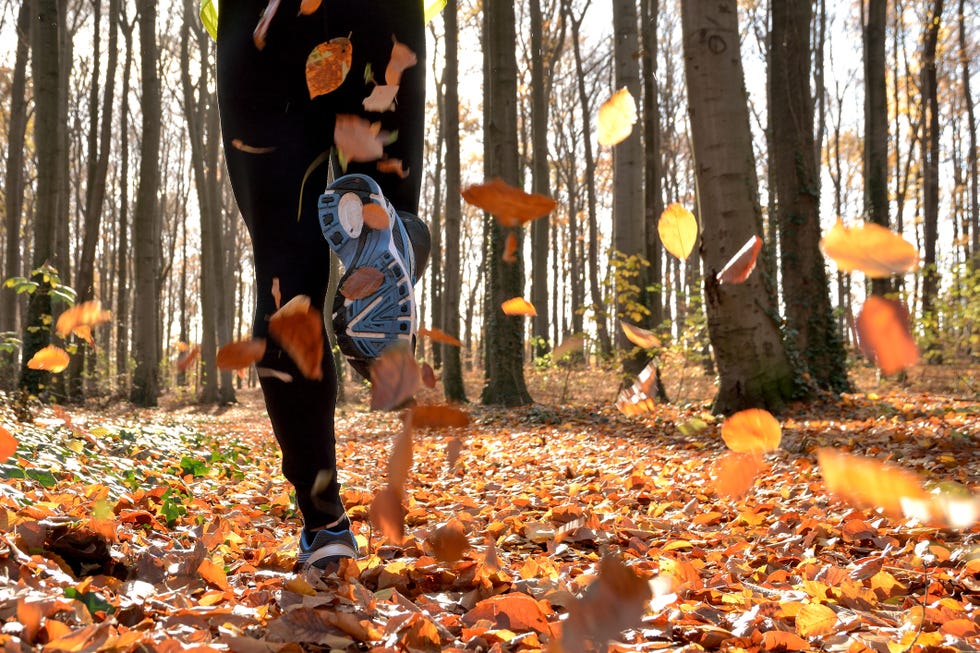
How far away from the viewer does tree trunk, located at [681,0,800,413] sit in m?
4.97

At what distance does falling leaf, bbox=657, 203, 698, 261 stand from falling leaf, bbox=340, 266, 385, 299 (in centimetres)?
101

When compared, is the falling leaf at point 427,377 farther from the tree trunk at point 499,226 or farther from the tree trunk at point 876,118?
the tree trunk at point 876,118

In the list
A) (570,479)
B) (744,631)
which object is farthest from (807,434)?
(744,631)

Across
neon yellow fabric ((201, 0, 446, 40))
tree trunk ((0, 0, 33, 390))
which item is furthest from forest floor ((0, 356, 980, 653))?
tree trunk ((0, 0, 33, 390))

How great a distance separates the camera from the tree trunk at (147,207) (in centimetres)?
1069

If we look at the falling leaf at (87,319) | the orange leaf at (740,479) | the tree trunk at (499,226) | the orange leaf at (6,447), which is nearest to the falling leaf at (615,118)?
the orange leaf at (740,479)

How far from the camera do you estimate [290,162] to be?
1506 mm

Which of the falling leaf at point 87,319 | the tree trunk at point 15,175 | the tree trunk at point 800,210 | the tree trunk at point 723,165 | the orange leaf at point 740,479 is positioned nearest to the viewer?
the orange leaf at point 740,479

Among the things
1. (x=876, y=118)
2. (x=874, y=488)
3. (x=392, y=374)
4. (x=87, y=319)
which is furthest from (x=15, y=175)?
(x=874, y=488)

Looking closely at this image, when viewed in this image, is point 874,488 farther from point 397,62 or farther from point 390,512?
point 397,62

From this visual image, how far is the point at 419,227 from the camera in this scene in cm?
165

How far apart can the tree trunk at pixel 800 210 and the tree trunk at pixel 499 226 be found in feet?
9.62

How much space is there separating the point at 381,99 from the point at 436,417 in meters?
0.72

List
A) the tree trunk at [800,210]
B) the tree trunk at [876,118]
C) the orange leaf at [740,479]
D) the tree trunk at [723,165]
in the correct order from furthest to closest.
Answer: the tree trunk at [876,118] < the tree trunk at [800,210] < the tree trunk at [723,165] < the orange leaf at [740,479]
